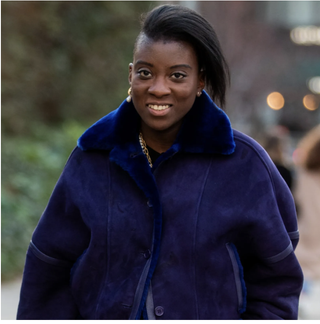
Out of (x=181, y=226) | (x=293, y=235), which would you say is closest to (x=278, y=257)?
(x=293, y=235)

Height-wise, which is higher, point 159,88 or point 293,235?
point 159,88

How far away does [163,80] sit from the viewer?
2125 millimetres

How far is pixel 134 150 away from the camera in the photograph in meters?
2.30

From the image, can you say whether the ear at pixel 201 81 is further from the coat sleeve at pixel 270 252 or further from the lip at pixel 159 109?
the coat sleeve at pixel 270 252

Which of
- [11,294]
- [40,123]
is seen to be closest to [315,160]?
[11,294]

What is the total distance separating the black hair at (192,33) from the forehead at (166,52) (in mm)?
18

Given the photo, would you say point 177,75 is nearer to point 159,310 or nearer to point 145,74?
point 145,74

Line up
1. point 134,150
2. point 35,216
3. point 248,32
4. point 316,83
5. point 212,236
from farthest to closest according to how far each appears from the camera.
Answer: point 316,83
point 248,32
point 35,216
point 134,150
point 212,236

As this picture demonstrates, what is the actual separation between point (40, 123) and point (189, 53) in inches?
386

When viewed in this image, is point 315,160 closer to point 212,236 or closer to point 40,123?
point 212,236

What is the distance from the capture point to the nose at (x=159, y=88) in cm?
211

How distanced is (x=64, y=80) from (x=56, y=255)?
34.1 ft

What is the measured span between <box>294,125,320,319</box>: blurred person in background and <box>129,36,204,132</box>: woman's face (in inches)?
144

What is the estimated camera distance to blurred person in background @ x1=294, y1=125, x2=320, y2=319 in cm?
545
